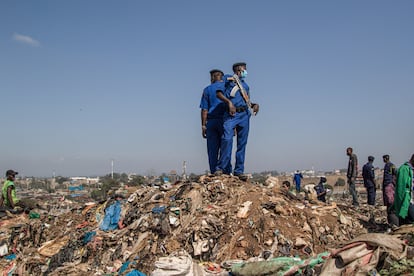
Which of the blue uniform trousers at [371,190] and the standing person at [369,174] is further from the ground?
the standing person at [369,174]

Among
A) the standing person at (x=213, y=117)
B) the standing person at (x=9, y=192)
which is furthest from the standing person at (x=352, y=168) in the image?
the standing person at (x=9, y=192)

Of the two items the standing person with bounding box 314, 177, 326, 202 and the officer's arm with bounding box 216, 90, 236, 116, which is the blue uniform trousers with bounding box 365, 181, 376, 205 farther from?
the officer's arm with bounding box 216, 90, 236, 116

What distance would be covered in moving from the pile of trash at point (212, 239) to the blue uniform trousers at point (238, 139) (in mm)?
366

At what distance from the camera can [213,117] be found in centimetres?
734

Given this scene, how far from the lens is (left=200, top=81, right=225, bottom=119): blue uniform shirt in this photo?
7.22m

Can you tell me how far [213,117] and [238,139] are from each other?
2.35 feet

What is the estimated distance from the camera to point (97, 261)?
17.7ft

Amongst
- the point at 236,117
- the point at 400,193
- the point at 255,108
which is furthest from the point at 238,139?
the point at 400,193

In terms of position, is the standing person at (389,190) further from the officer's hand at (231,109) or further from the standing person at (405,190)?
the officer's hand at (231,109)

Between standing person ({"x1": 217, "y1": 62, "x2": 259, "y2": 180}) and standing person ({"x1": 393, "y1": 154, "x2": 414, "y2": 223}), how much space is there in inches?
99.0

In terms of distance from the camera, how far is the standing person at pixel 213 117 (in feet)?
23.8

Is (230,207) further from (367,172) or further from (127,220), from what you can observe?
(367,172)

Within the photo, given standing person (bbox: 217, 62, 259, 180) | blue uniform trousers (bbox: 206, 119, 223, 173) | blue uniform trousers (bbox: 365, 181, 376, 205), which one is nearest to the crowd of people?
standing person (bbox: 217, 62, 259, 180)

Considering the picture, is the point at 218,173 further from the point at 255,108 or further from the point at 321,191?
the point at 321,191
